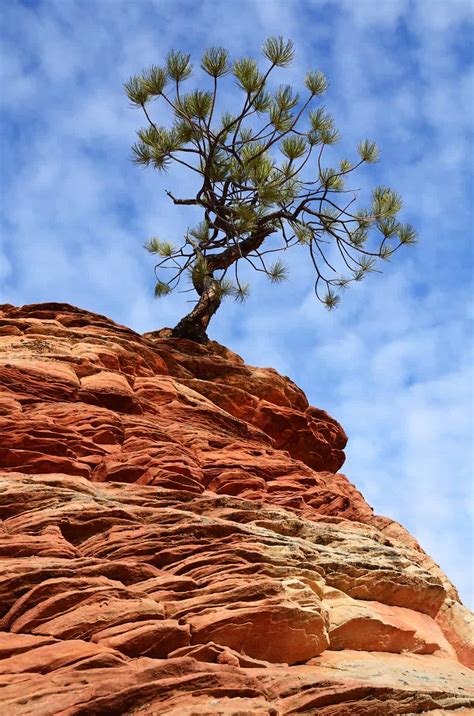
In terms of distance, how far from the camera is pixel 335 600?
7.97m

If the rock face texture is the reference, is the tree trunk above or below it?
above

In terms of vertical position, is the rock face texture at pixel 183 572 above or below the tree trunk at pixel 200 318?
below

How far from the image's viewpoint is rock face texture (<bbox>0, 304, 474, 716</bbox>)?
17.9 ft

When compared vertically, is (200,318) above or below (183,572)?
above

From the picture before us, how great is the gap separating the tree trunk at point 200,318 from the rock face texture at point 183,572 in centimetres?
411

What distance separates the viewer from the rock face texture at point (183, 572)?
547cm

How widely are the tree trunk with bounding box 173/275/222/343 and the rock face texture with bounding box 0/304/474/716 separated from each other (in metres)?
4.11

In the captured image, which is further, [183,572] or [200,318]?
[200,318]

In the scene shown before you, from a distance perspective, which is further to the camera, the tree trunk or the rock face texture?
the tree trunk

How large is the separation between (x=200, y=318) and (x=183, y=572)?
11054mm

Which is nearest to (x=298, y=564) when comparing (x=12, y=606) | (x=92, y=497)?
(x=92, y=497)

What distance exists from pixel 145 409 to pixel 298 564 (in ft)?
17.0

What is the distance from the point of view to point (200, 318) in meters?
17.9

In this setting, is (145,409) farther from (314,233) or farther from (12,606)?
(314,233)
